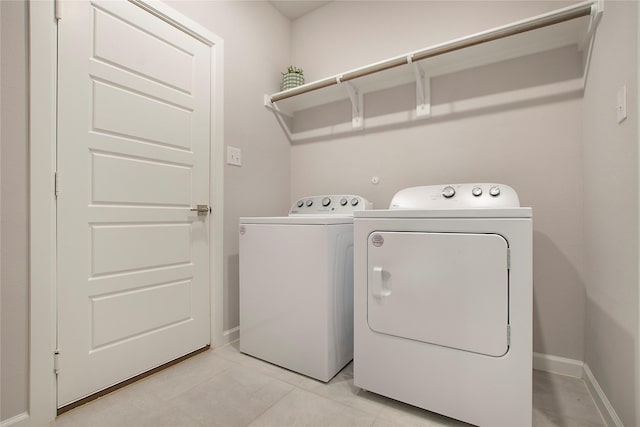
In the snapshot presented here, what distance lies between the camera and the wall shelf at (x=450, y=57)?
1.38m

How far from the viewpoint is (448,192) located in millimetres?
1615

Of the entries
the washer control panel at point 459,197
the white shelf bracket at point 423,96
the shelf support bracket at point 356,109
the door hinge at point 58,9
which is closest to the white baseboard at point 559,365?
the washer control panel at point 459,197

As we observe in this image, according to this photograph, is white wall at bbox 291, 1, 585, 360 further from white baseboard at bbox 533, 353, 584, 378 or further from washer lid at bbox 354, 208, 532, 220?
washer lid at bbox 354, 208, 532, 220

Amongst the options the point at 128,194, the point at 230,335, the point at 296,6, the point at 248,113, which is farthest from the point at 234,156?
the point at 296,6

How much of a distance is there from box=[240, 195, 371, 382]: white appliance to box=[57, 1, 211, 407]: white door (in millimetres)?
329

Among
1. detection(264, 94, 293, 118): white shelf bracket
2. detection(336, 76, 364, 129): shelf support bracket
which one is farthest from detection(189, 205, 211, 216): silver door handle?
detection(336, 76, 364, 129): shelf support bracket

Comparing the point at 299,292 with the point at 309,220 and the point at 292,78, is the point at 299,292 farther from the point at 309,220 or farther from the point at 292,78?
the point at 292,78

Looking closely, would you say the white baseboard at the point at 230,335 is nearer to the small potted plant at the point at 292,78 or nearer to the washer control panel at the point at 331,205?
the washer control panel at the point at 331,205

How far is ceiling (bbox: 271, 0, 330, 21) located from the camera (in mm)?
2324

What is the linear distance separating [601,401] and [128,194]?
229cm

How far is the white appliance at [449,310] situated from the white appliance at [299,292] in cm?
18

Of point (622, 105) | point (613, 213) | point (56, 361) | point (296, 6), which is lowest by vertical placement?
point (56, 361)

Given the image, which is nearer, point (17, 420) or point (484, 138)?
point (17, 420)

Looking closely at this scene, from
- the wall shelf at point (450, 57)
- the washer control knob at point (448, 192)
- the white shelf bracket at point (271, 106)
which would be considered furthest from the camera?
the white shelf bracket at point (271, 106)
